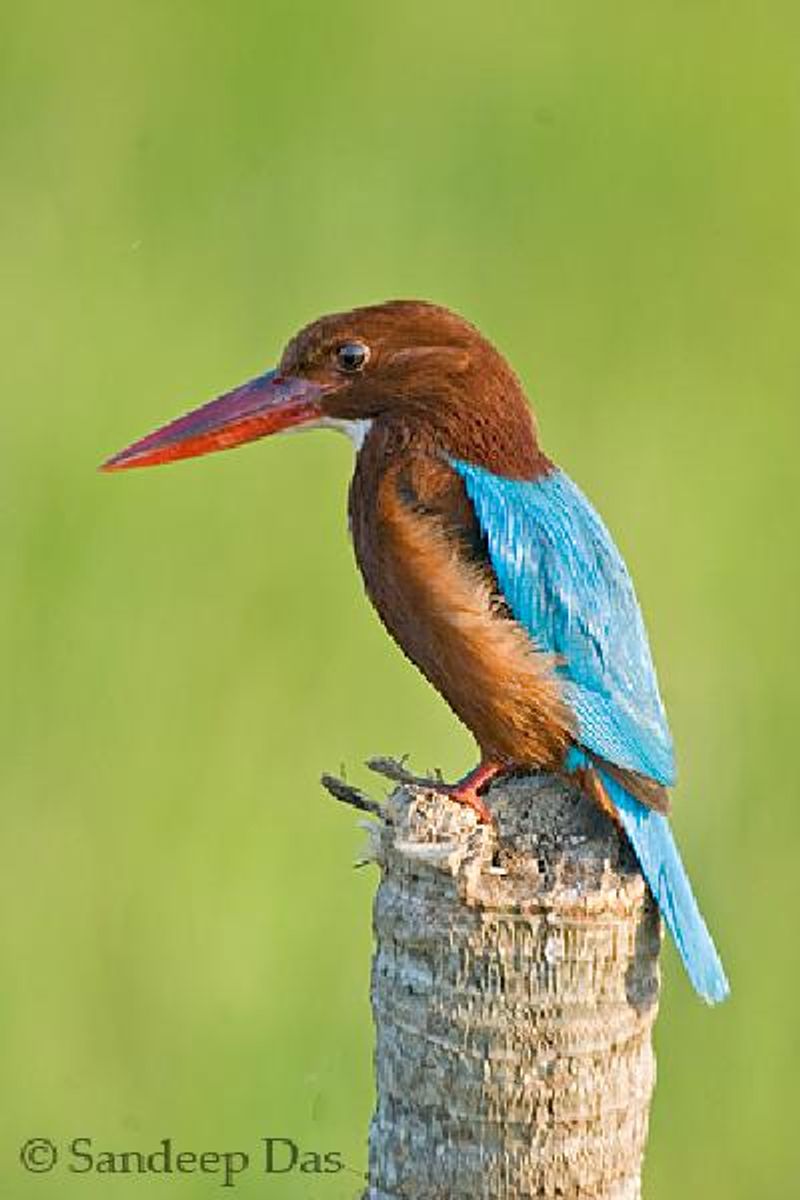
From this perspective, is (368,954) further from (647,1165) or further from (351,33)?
(351,33)

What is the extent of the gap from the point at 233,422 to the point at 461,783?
0.67 m

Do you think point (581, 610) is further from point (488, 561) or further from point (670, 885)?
point (670, 885)

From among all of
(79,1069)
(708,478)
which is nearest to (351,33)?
(708,478)

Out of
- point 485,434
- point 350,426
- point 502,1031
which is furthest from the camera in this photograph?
point 350,426

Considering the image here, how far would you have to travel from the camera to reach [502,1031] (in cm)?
309

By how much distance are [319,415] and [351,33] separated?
10.7ft

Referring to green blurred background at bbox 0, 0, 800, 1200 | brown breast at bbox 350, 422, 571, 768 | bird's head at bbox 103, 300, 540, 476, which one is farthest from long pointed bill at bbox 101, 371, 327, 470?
green blurred background at bbox 0, 0, 800, 1200

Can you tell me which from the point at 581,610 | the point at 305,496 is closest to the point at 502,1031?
→ the point at 581,610

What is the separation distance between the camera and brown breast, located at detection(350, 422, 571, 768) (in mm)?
3832

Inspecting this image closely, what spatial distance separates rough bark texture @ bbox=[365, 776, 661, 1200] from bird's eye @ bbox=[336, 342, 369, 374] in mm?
911

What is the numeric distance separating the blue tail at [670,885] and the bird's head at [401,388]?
0.51m

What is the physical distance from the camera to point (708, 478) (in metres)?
6.21

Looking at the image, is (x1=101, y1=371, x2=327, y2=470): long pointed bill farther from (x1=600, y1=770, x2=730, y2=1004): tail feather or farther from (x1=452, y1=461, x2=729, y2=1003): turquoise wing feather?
(x1=600, y1=770, x2=730, y2=1004): tail feather

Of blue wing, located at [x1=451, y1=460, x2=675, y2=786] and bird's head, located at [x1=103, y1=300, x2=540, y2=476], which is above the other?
bird's head, located at [x1=103, y1=300, x2=540, y2=476]
